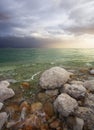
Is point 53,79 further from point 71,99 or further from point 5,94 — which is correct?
point 5,94

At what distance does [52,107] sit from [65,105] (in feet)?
3.91

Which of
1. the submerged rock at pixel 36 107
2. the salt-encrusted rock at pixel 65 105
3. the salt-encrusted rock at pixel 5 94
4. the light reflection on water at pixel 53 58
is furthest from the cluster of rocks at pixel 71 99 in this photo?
the light reflection on water at pixel 53 58

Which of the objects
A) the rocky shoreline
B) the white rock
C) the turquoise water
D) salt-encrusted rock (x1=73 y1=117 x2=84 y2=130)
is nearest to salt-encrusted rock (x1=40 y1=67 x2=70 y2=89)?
the rocky shoreline

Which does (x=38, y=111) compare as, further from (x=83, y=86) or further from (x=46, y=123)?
(x=83, y=86)

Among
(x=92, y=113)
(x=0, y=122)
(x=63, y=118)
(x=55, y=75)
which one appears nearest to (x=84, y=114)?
(x=92, y=113)

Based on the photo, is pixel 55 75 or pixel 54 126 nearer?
pixel 54 126

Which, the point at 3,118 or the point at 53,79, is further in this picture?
the point at 53,79

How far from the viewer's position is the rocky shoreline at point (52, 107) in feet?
32.1

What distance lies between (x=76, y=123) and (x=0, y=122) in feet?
12.4

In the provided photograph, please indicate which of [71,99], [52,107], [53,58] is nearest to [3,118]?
[52,107]

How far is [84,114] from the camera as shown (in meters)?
9.96

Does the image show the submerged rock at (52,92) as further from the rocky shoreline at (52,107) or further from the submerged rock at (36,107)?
the submerged rock at (36,107)

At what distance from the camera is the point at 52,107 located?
35.8ft

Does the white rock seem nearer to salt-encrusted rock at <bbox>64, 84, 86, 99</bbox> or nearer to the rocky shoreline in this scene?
the rocky shoreline
